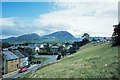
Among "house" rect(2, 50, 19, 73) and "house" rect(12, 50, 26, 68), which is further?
"house" rect(12, 50, 26, 68)

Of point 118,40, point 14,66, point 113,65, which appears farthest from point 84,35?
point 113,65

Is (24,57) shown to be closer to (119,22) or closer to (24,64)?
(24,64)

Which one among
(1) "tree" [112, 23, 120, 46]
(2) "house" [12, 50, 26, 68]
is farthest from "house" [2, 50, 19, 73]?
(1) "tree" [112, 23, 120, 46]

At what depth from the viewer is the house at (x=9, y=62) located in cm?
5892

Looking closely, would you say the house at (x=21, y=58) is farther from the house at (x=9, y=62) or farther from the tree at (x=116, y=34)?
the tree at (x=116, y=34)

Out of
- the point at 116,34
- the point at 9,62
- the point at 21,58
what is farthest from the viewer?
the point at 21,58

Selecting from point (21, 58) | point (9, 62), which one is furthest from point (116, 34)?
point (21, 58)

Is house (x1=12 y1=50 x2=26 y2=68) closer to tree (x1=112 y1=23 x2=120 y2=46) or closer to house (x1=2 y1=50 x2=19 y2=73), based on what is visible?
house (x1=2 y1=50 x2=19 y2=73)

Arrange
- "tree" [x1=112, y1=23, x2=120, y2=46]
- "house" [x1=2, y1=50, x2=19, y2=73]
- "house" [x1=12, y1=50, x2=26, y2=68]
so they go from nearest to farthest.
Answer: "tree" [x1=112, y1=23, x2=120, y2=46] → "house" [x1=2, y1=50, x2=19, y2=73] → "house" [x1=12, y1=50, x2=26, y2=68]

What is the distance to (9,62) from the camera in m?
60.9

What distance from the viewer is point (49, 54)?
118938 millimetres

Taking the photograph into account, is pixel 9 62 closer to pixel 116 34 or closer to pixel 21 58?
pixel 21 58

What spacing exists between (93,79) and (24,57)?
185 ft

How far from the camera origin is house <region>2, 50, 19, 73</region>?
5892 centimetres
